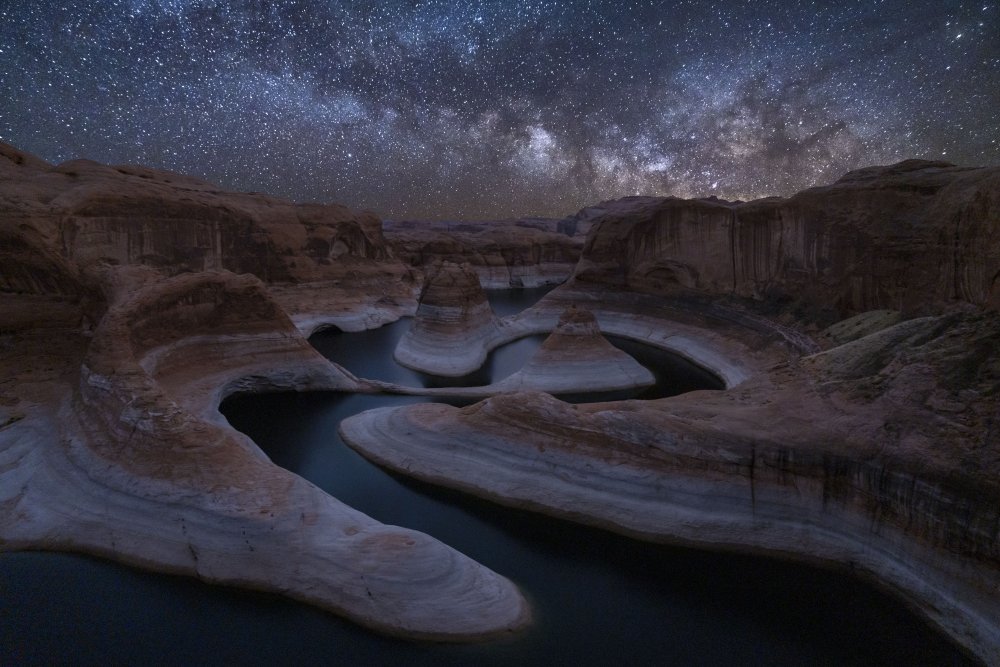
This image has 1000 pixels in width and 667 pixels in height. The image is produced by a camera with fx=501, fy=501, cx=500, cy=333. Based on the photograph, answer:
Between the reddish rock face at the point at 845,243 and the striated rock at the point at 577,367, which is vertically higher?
the reddish rock face at the point at 845,243

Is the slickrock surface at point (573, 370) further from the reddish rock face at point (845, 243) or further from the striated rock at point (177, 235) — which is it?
the striated rock at point (177, 235)

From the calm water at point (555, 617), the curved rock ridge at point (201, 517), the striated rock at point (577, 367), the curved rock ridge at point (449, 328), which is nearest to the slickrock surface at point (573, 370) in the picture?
the striated rock at point (577, 367)

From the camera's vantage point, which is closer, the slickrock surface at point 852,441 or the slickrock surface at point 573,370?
the slickrock surface at point 852,441

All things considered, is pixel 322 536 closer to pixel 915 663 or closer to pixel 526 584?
pixel 526 584

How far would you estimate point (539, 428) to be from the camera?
7707mm

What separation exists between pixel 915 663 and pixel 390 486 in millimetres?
6716

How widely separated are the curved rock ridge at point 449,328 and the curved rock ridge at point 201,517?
791cm

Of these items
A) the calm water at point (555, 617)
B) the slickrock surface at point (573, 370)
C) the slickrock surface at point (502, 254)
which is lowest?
the calm water at point (555, 617)

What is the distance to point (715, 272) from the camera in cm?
1897

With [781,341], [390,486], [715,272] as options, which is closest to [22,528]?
[390,486]

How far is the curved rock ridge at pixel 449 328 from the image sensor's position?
16.2 metres

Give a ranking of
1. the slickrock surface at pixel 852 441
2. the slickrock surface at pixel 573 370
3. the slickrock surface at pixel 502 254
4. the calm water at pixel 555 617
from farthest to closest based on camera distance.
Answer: the slickrock surface at pixel 502 254 → the slickrock surface at pixel 573 370 → the slickrock surface at pixel 852 441 → the calm water at pixel 555 617

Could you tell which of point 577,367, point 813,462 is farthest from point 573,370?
point 813,462

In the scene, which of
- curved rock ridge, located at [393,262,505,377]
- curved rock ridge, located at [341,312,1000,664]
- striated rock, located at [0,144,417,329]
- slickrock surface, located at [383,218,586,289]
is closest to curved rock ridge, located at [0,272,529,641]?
curved rock ridge, located at [341,312,1000,664]
